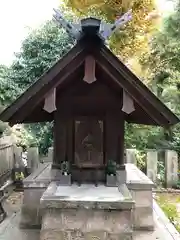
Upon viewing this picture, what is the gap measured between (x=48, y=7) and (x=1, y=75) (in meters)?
9.29

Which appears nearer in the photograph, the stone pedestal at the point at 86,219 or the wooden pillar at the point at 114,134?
the stone pedestal at the point at 86,219

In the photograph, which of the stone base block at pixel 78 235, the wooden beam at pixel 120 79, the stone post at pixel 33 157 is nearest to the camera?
the stone base block at pixel 78 235

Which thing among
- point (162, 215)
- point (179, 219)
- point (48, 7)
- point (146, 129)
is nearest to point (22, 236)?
point (162, 215)

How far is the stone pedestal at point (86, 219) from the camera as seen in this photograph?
3.89 m

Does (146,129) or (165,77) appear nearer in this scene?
(146,129)

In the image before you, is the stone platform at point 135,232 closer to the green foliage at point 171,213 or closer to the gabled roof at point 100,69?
the green foliage at point 171,213

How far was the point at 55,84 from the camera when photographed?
4.19 m

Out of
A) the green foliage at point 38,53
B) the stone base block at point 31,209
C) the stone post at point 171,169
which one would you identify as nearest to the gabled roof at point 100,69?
the stone base block at point 31,209

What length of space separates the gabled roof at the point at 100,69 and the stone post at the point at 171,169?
5.05 meters

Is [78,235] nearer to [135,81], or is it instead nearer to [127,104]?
[127,104]

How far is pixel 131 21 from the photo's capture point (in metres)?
12.7

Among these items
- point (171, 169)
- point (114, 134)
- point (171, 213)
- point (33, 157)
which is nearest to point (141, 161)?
point (171, 169)

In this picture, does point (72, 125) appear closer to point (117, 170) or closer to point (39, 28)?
point (117, 170)

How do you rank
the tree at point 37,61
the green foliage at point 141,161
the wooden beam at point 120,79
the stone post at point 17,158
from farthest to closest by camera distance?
the tree at point 37,61
the green foliage at point 141,161
the stone post at point 17,158
the wooden beam at point 120,79
